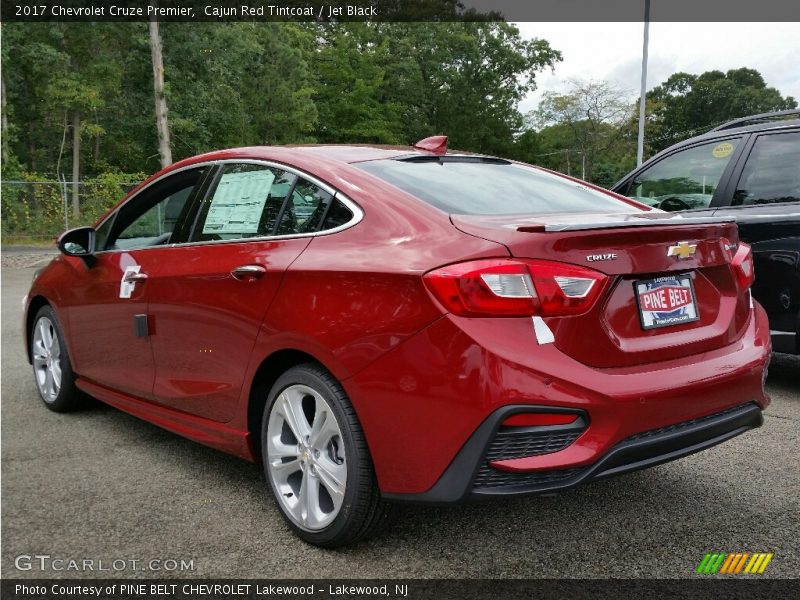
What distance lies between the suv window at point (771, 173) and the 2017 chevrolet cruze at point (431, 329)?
2046 mm

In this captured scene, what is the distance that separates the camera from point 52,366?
4.78 m

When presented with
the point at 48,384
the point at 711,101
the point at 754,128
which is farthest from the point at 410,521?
the point at 711,101

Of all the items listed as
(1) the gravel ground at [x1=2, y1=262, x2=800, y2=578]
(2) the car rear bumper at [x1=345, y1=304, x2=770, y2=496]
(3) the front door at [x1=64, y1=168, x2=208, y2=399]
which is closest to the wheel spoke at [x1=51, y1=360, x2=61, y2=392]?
(3) the front door at [x1=64, y1=168, x2=208, y2=399]

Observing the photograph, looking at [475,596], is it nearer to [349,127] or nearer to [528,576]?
[528,576]

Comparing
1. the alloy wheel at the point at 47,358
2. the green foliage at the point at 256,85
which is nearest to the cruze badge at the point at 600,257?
the alloy wheel at the point at 47,358

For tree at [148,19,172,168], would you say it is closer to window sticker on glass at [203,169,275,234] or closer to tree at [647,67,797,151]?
window sticker on glass at [203,169,275,234]

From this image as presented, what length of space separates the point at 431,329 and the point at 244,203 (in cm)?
138

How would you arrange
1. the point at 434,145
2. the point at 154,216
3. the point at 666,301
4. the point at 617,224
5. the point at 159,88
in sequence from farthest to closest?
the point at 159,88, the point at 154,216, the point at 434,145, the point at 666,301, the point at 617,224

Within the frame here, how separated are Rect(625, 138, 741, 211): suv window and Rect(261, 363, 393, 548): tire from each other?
3.58 meters

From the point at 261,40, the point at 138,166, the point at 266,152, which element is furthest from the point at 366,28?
the point at 266,152

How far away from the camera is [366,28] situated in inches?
1800

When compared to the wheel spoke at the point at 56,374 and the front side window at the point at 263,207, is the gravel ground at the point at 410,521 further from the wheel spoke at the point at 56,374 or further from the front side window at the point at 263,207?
the front side window at the point at 263,207

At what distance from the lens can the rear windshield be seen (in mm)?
2805

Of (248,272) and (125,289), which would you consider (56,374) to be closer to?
(125,289)
